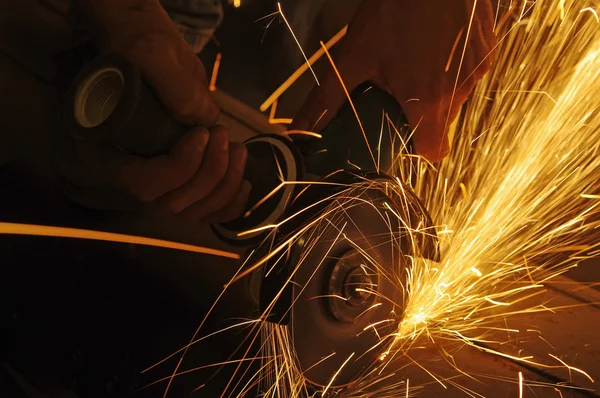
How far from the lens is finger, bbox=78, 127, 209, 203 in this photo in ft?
2.39

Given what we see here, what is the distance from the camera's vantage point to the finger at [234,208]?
844mm

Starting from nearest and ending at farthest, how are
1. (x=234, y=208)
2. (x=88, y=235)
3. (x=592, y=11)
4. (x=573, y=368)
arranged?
(x=234, y=208), (x=88, y=235), (x=573, y=368), (x=592, y=11)

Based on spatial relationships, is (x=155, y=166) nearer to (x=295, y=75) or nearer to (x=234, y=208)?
(x=234, y=208)

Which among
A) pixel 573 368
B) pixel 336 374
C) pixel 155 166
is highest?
pixel 155 166

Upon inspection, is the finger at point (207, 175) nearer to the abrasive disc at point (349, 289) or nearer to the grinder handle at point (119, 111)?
the grinder handle at point (119, 111)

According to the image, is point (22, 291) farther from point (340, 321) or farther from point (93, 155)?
point (340, 321)

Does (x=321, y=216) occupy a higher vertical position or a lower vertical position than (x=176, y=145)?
lower

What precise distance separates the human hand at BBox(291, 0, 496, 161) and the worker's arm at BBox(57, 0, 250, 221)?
0.35 metres

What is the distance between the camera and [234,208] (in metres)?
0.85

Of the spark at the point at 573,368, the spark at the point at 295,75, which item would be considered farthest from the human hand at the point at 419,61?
the spark at the point at 573,368

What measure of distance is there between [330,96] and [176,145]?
1.58ft

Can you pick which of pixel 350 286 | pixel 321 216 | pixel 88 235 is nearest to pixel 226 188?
pixel 321 216

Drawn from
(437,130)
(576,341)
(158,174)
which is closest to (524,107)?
(437,130)

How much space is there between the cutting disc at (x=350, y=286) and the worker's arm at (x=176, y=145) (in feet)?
0.56
